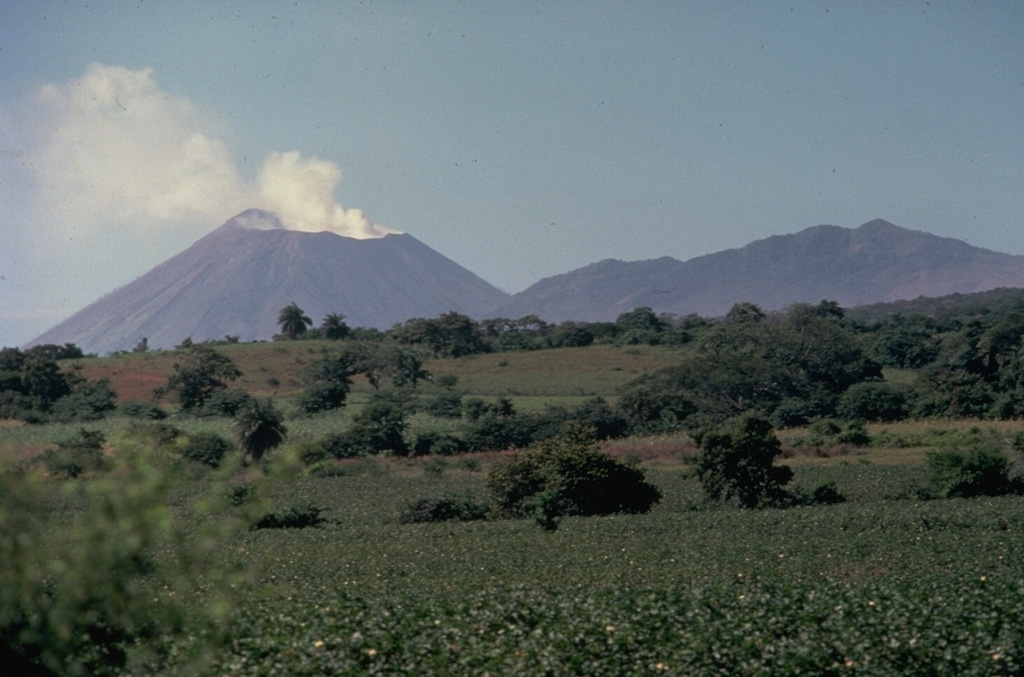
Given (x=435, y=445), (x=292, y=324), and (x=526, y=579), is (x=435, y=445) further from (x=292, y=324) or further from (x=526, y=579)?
(x=292, y=324)

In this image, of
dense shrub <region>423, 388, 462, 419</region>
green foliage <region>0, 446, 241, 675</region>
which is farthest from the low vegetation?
dense shrub <region>423, 388, 462, 419</region>

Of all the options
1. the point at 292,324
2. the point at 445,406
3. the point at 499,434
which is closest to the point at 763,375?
the point at 445,406

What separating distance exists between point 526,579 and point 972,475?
19696mm

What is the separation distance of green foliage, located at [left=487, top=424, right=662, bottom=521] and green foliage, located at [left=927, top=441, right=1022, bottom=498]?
886cm

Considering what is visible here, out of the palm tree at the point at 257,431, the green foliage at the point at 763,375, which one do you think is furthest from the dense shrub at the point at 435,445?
the green foliage at the point at 763,375

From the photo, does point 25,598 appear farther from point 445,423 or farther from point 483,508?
point 445,423

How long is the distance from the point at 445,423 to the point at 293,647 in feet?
176

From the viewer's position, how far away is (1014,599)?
1320cm

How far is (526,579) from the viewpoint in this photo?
18.9m

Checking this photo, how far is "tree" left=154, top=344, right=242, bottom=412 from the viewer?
2827 inches

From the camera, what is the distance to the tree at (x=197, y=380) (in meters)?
71.8

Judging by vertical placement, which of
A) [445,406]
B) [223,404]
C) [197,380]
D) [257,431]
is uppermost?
[197,380]

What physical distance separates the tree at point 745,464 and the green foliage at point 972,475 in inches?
191

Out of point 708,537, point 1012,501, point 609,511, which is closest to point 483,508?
point 609,511
